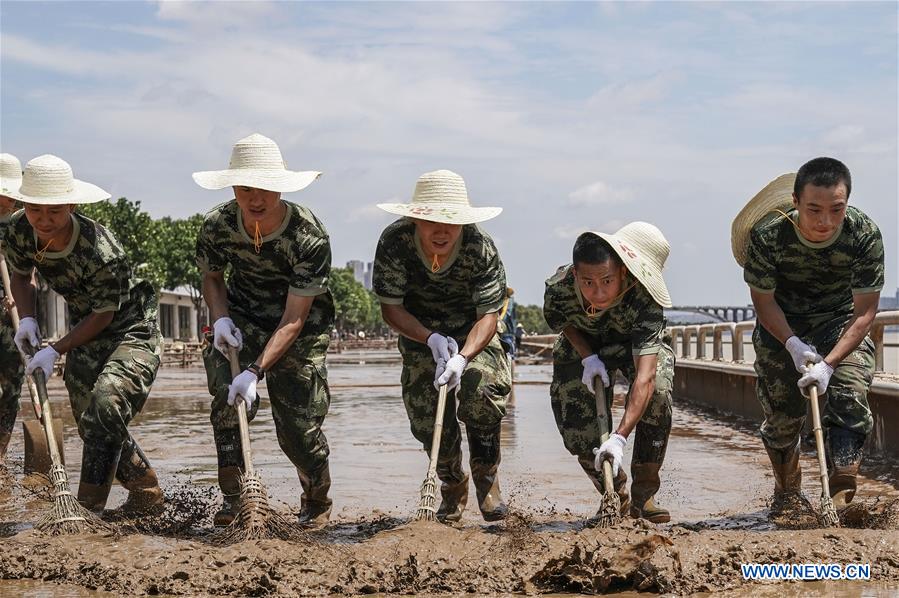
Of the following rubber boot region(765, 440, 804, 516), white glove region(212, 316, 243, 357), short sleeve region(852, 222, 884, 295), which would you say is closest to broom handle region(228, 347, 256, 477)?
white glove region(212, 316, 243, 357)

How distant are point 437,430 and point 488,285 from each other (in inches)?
32.5

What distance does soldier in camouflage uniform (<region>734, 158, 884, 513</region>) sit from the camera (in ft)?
18.7

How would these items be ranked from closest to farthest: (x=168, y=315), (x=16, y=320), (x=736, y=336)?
1. (x=16, y=320)
2. (x=736, y=336)
3. (x=168, y=315)

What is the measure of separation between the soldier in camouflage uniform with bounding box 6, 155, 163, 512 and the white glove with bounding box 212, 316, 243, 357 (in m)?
0.50

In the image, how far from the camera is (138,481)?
6.55 meters

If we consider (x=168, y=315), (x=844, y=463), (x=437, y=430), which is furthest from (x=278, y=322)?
(x=168, y=315)

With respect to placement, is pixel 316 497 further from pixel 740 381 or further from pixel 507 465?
pixel 740 381

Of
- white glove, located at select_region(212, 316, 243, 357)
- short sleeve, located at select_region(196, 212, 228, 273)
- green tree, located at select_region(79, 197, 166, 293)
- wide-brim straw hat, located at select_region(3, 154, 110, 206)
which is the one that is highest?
green tree, located at select_region(79, 197, 166, 293)

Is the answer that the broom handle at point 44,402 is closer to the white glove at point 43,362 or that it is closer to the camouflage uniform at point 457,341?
the white glove at point 43,362

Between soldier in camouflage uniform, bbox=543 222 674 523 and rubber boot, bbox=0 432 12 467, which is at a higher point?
soldier in camouflage uniform, bbox=543 222 674 523

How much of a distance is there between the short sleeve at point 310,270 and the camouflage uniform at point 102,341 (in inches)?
37.5

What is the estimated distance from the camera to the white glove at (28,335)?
6277 millimetres

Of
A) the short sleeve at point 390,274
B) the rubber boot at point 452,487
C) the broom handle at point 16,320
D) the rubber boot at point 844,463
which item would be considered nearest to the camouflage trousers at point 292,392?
the short sleeve at point 390,274

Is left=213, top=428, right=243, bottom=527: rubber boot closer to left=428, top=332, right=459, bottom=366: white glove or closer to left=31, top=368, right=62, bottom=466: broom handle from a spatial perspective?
left=31, top=368, right=62, bottom=466: broom handle
